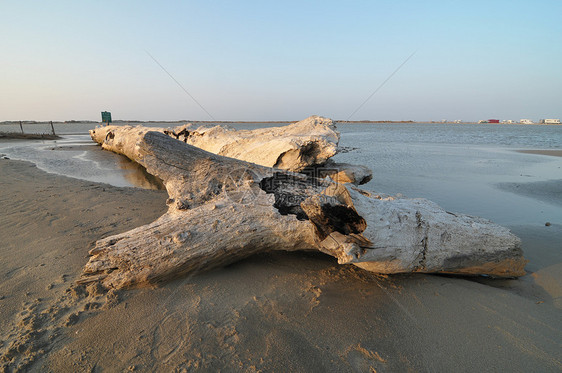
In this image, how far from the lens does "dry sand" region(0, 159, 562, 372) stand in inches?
70.7

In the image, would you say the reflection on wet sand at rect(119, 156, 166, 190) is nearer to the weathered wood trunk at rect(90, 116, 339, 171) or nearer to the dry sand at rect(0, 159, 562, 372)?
the weathered wood trunk at rect(90, 116, 339, 171)

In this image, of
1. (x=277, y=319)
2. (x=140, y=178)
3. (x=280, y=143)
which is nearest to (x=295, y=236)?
(x=277, y=319)

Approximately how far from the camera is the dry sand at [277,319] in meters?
1.79

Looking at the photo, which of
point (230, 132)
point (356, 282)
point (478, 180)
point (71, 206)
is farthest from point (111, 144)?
point (478, 180)

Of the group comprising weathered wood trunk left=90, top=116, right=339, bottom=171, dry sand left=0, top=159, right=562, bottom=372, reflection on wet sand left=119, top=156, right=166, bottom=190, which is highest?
weathered wood trunk left=90, top=116, right=339, bottom=171

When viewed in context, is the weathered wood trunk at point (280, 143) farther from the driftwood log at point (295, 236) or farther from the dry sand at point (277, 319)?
the dry sand at point (277, 319)

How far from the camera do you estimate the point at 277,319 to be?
84.2 inches

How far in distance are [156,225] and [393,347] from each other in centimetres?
230

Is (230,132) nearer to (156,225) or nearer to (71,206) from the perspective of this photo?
(71,206)

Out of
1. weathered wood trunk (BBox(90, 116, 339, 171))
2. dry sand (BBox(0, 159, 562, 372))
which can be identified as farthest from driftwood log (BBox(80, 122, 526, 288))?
weathered wood trunk (BBox(90, 116, 339, 171))

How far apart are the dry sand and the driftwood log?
180mm

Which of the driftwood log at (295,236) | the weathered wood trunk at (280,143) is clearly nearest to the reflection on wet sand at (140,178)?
the weathered wood trunk at (280,143)

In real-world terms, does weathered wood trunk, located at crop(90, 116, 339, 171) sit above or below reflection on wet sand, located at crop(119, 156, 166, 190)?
above

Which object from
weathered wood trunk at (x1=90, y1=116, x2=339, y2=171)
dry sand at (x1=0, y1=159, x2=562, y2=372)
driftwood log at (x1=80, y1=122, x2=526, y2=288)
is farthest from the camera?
weathered wood trunk at (x1=90, y1=116, x2=339, y2=171)
